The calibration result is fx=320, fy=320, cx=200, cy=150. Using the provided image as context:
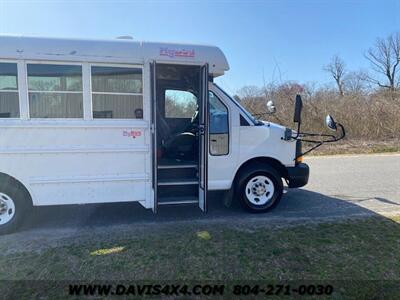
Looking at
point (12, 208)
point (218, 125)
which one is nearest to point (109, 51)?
point (218, 125)

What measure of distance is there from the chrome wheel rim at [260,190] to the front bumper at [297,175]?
0.36 m

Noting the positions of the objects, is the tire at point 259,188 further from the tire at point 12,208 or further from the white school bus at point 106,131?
the tire at point 12,208

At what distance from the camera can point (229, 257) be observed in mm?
3777

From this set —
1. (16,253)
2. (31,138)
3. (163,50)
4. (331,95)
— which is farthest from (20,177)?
(331,95)

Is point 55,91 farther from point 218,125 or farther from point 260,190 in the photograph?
point 260,190

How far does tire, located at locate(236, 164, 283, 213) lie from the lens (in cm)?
533

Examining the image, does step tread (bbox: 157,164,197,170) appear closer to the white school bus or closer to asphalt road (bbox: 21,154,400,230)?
the white school bus

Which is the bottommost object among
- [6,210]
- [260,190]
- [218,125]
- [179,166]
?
[6,210]

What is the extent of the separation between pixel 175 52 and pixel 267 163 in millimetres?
2404

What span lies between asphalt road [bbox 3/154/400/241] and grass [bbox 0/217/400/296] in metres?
0.50

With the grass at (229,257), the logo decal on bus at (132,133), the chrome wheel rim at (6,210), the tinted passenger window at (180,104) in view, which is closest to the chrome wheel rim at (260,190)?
the grass at (229,257)

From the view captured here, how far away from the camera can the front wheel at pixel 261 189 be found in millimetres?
5348

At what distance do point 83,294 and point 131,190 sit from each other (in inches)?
77.9

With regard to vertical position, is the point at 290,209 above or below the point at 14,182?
below
